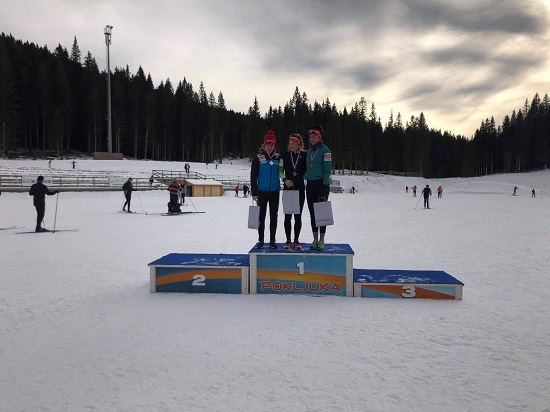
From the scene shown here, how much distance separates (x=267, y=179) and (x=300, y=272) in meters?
1.71

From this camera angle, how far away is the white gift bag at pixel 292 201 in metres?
5.82

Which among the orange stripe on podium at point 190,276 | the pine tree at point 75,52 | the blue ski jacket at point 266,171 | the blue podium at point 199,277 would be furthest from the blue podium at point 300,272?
the pine tree at point 75,52

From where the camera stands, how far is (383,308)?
4832 millimetres

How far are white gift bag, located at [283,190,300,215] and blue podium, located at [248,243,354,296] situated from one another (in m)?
0.72

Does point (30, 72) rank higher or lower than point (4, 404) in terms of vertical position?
higher

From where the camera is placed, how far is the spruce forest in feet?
227

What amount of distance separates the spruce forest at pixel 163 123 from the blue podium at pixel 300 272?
226ft

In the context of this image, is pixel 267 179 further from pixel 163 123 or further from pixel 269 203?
pixel 163 123

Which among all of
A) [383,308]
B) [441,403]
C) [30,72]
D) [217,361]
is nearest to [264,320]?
[217,361]

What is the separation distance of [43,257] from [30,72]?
276 feet

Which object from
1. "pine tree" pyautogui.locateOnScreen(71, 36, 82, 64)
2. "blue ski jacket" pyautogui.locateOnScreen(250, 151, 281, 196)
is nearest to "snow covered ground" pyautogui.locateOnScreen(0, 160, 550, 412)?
"blue ski jacket" pyautogui.locateOnScreen(250, 151, 281, 196)

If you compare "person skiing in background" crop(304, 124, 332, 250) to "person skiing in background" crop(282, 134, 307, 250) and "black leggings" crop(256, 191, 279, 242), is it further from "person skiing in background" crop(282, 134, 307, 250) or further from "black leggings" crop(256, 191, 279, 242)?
"black leggings" crop(256, 191, 279, 242)

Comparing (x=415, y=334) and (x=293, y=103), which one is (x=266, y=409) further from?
(x=293, y=103)

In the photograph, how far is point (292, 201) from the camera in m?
5.85
